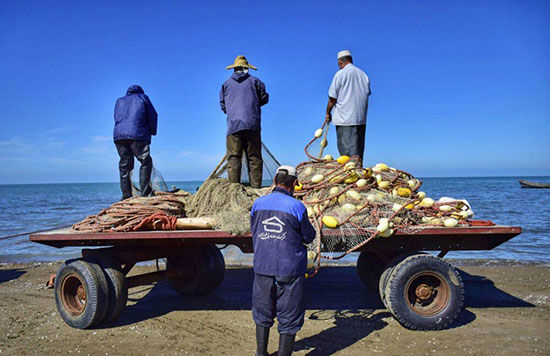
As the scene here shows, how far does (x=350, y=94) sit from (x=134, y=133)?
3431 millimetres

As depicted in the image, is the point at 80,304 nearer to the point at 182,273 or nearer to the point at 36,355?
the point at 36,355

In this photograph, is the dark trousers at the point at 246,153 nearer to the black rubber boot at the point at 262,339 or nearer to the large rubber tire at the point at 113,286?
the large rubber tire at the point at 113,286

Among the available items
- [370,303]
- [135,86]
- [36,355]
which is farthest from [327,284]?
[135,86]

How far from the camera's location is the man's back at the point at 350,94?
18.1 feet

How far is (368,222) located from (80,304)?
131 inches

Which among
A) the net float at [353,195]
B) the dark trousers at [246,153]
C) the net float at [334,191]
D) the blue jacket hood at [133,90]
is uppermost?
the blue jacket hood at [133,90]

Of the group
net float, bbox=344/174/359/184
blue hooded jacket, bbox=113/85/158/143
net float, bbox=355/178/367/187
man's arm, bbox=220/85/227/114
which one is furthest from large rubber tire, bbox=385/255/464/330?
blue hooded jacket, bbox=113/85/158/143

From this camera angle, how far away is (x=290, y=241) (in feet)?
9.96

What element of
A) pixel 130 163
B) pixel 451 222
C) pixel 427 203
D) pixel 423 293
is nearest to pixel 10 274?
pixel 130 163

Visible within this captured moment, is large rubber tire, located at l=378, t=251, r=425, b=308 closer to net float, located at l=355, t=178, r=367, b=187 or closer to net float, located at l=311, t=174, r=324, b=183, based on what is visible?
net float, located at l=355, t=178, r=367, b=187

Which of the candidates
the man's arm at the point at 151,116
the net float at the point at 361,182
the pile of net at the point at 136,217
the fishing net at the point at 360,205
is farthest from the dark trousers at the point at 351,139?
the man's arm at the point at 151,116

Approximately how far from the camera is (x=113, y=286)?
13.6 feet

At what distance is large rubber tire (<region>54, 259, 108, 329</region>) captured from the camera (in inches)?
158

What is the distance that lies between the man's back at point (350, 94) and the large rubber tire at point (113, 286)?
138 inches
